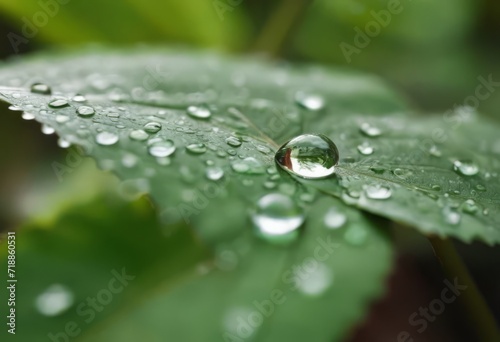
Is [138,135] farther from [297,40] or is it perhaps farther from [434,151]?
[297,40]

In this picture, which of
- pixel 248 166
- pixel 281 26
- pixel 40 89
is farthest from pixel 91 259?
pixel 281 26

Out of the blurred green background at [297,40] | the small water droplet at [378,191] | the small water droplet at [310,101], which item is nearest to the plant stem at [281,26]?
the blurred green background at [297,40]

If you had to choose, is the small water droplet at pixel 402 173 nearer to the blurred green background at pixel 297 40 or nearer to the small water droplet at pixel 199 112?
the small water droplet at pixel 199 112

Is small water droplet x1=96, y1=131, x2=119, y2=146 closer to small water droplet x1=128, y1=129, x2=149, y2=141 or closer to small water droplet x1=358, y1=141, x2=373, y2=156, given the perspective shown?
small water droplet x1=128, y1=129, x2=149, y2=141

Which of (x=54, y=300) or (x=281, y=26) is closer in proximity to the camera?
(x=54, y=300)

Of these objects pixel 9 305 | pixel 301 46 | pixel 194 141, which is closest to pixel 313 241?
pixel 194 141

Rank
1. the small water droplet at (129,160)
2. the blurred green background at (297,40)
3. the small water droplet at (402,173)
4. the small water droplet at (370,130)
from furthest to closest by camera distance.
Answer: the blurred green background at (297,40)
the small water droplet at (370,130)
the small water droplet at (402,173)
the small water droplet at (129,160)

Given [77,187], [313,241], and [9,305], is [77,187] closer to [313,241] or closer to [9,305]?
[9,305]
